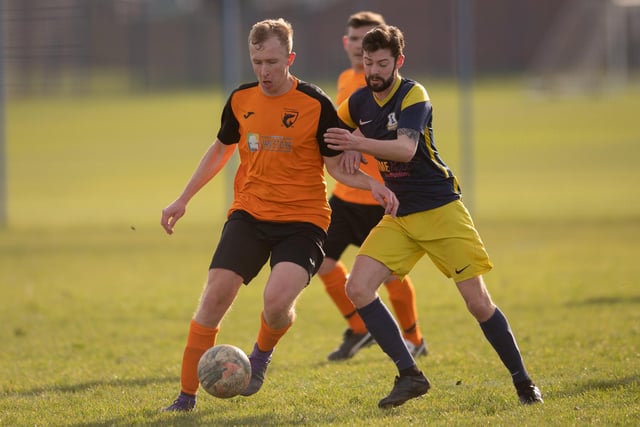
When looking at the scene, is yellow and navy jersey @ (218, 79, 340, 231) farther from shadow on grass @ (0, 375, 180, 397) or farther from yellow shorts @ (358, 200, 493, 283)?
shadow on grass @ (0, 375, 180, 397)

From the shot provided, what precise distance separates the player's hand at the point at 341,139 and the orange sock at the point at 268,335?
4.10 feet

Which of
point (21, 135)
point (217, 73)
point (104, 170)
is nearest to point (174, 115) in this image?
point (217, 73)

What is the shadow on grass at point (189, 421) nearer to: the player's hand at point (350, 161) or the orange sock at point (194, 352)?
the orange sock at point (194, 352)

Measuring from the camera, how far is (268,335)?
628 cm

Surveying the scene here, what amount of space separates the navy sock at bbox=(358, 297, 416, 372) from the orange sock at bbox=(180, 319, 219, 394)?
0.91 metres

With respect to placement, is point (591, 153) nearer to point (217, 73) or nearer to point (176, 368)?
point (217, 73)

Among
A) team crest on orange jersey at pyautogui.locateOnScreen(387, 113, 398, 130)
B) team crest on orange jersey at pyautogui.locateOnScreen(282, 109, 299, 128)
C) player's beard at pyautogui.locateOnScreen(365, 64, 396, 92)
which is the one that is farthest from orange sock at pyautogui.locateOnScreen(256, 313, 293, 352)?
player's beard at pyautogui.locateOnScreen(365, 64, 396, 92)

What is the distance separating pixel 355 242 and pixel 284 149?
6.69 feet

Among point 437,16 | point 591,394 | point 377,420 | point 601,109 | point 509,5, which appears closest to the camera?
point 377,420

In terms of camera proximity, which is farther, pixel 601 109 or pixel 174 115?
pixel 174 115

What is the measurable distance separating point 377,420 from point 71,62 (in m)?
22.9

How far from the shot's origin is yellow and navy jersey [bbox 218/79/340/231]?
236 inches

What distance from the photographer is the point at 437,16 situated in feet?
118

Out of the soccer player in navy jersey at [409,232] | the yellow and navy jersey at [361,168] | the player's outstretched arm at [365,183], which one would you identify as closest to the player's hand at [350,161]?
the player's outstretched arm at [365,183]
